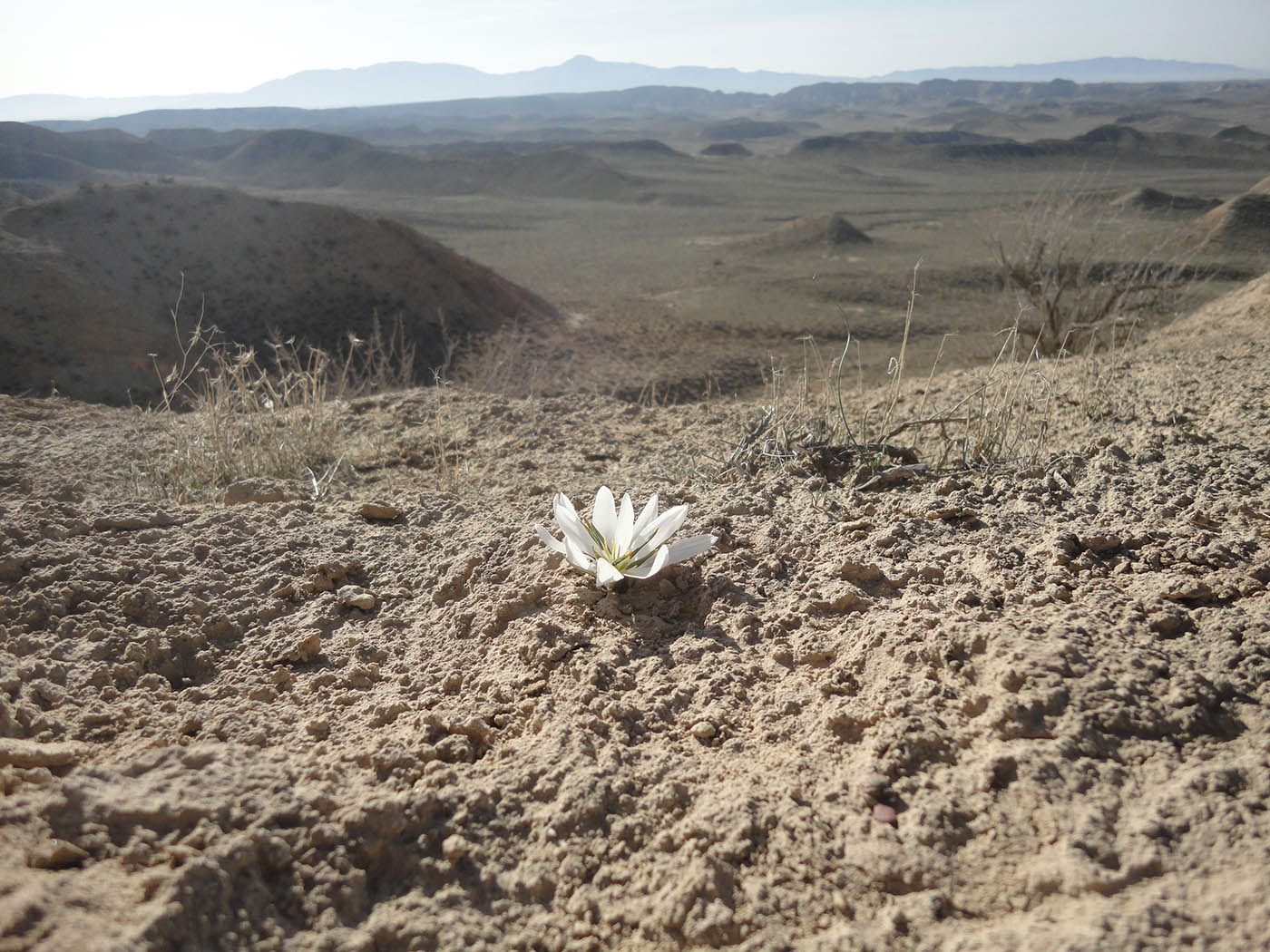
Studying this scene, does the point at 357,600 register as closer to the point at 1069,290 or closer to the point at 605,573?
the point at 605,573

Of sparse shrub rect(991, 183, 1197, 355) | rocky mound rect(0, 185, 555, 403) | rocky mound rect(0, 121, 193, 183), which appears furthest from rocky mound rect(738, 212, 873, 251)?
rocky mound rect(0, 121, 193, 183)

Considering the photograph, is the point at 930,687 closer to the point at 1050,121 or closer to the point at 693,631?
the point at 693,631

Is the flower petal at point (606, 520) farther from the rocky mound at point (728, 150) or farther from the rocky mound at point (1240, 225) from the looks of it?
the rocky mound at point (728, 150)

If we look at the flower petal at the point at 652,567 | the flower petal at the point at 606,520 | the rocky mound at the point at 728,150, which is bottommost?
the flower petal at the point at 652,567

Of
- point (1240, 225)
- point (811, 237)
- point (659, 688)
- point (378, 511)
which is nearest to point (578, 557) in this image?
point (659, 688)

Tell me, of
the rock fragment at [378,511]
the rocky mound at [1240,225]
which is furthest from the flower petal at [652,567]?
the rocky mound at [1240,225]

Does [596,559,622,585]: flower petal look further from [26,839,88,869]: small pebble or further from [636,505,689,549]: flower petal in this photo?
[26,839,88,869]: small pebble

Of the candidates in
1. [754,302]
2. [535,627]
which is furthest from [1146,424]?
[754,302]
